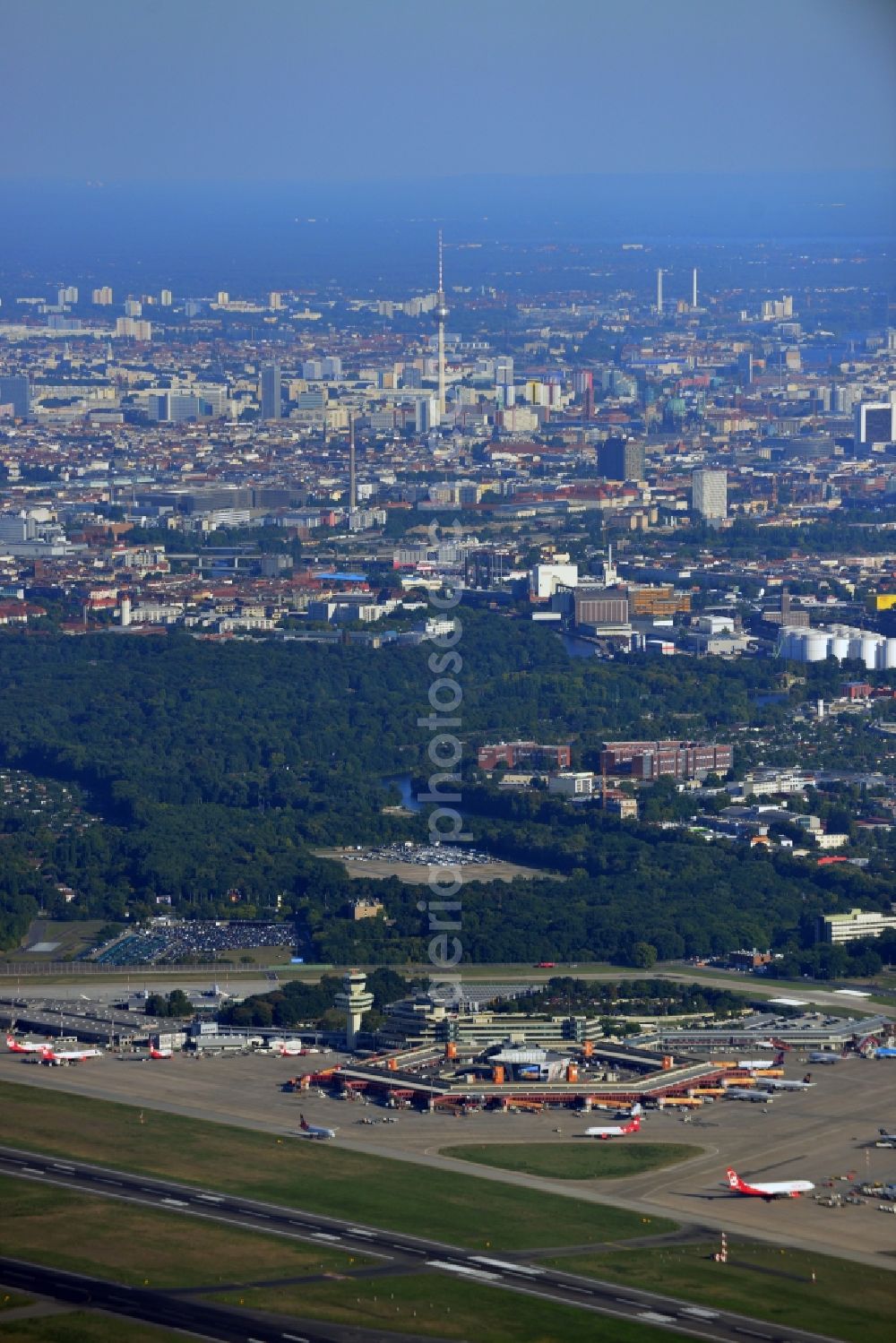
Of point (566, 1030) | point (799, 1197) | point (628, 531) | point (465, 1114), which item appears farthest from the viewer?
point (628, 531)

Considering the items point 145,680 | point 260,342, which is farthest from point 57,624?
point 260,342

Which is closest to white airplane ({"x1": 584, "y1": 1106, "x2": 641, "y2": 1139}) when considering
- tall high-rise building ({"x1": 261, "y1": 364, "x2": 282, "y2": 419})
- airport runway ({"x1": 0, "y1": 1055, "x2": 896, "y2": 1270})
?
airport runway ({"x1": 0, "y1": 1055, "x2": 896, "y2": 1270})

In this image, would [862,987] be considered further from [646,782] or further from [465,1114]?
[646,782]

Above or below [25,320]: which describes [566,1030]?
below

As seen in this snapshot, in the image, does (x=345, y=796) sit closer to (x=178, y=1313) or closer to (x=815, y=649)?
(x=815, y=649)

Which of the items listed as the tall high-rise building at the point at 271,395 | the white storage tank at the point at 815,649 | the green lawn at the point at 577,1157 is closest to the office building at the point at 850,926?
the green lawn at the point at 577,1157

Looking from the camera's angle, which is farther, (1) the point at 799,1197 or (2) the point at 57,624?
(2) the point at 57,624

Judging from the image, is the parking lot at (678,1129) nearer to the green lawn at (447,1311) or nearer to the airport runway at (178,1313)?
the green lawn at (447,1311)
